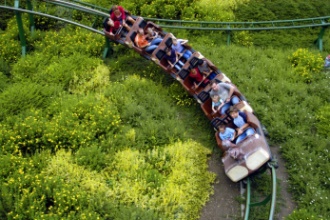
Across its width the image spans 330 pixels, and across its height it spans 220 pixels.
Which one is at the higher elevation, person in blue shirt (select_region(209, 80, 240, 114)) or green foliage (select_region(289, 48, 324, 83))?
green foliage (select_region(289, 48, 324, 83))

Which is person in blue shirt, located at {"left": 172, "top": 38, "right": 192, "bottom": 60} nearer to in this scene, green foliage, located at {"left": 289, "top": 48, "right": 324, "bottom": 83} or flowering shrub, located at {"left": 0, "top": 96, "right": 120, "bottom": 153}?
flowering shrub, located at {"left": 0, "top": 96, "right": 120, "bottom": 153}

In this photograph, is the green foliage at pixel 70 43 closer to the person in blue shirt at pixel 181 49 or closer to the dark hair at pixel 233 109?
the person in blue shirt at pixel 181 49

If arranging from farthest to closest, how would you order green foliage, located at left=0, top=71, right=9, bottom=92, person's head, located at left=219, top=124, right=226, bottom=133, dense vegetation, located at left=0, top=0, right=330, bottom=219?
green foliage, located at left=0, top=71, right=9, bottom=92 < person's head, located at left=219, top=124, right=226, bottom=133 < dense vegetation, located at left=0, top=0, right=330, bottom=219

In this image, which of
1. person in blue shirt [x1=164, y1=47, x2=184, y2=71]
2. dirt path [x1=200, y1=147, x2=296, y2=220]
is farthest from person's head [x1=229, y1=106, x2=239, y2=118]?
person in blue shirt [x1=164, y1=47, x2=184, y2=71]

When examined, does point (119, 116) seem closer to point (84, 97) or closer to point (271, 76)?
point (84, 97)

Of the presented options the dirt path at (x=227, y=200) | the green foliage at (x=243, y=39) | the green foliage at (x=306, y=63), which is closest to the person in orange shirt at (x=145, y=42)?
the green foliage at (x=243, y=39)

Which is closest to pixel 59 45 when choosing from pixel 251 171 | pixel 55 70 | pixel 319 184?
pixel 55 70

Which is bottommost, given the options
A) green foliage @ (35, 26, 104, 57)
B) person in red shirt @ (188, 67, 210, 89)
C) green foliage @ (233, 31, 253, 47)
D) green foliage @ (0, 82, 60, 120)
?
green foliage @ (0, 82, 60, 120)
